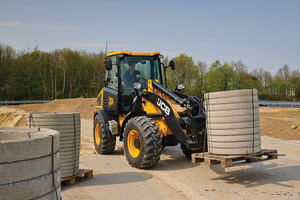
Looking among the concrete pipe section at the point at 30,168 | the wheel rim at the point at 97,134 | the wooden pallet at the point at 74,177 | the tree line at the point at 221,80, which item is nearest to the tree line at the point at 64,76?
the tree line at the point at 221,80

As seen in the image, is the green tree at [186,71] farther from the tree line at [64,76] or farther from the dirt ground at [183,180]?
the dirt ground at [183,180]

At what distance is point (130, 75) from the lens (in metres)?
8.26

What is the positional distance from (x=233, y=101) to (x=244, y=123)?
0.43 m

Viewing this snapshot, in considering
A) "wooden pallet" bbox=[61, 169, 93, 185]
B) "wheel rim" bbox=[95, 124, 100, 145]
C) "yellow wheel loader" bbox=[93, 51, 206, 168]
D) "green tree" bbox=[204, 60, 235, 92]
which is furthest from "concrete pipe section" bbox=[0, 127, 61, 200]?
"green tree" bbox=[204, 60, 235, 92]

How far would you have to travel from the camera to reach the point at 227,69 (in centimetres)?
4978

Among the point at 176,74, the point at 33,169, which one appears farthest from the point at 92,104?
the point at 33,169

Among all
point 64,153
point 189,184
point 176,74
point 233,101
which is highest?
point 176,74

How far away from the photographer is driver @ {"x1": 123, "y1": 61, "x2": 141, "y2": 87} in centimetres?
823

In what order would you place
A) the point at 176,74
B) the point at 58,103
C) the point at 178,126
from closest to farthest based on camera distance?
the point at 178,126 < the point at 58,103 < the point at 176,74

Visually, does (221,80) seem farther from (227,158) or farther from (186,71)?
(227,158)

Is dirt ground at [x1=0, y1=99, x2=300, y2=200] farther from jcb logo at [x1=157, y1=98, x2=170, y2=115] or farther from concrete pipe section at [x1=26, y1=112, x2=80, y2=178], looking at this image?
jcb logo at [x1=157, y1=98, x2=170, y2=115]

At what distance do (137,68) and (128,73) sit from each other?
0.31 m

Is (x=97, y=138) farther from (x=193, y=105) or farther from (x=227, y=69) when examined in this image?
(x=227, y=69)

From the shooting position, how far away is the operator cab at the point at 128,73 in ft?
26.9
